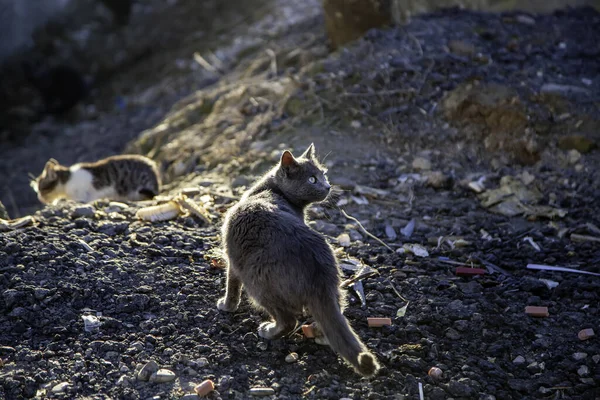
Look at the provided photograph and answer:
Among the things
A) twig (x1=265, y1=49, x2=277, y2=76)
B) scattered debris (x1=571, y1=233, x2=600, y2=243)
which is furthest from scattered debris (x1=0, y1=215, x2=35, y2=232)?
scattered debris (x1=571, y1=233, x2=600, y2=243)

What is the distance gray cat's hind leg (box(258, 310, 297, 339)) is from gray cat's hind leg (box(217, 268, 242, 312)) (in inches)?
13.4

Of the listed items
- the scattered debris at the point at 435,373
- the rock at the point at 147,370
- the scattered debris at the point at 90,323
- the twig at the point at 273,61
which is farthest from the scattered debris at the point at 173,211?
the twig at the point at 273,61

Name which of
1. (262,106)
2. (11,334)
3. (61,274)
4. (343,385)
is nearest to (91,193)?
(262,106)

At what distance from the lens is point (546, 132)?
627 cm

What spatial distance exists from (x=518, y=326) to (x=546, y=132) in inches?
112

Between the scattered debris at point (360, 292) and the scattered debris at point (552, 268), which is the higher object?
the scattered debris at point (360, 292)

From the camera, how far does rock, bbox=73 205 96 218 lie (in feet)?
16.5

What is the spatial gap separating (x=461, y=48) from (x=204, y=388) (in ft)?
17.5

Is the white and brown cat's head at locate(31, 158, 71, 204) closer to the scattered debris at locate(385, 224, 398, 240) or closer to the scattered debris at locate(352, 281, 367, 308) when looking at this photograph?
the scattered debris at locate(385, 224, 398, 240)

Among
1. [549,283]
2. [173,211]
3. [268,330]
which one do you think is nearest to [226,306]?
[268,330]

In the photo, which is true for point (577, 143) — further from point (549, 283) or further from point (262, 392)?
point (262, 392)

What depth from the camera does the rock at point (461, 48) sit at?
730 centimetres

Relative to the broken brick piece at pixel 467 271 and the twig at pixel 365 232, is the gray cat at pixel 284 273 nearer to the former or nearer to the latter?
the twig at pixel 365 232

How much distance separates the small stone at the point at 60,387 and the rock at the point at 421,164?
3823 mm
